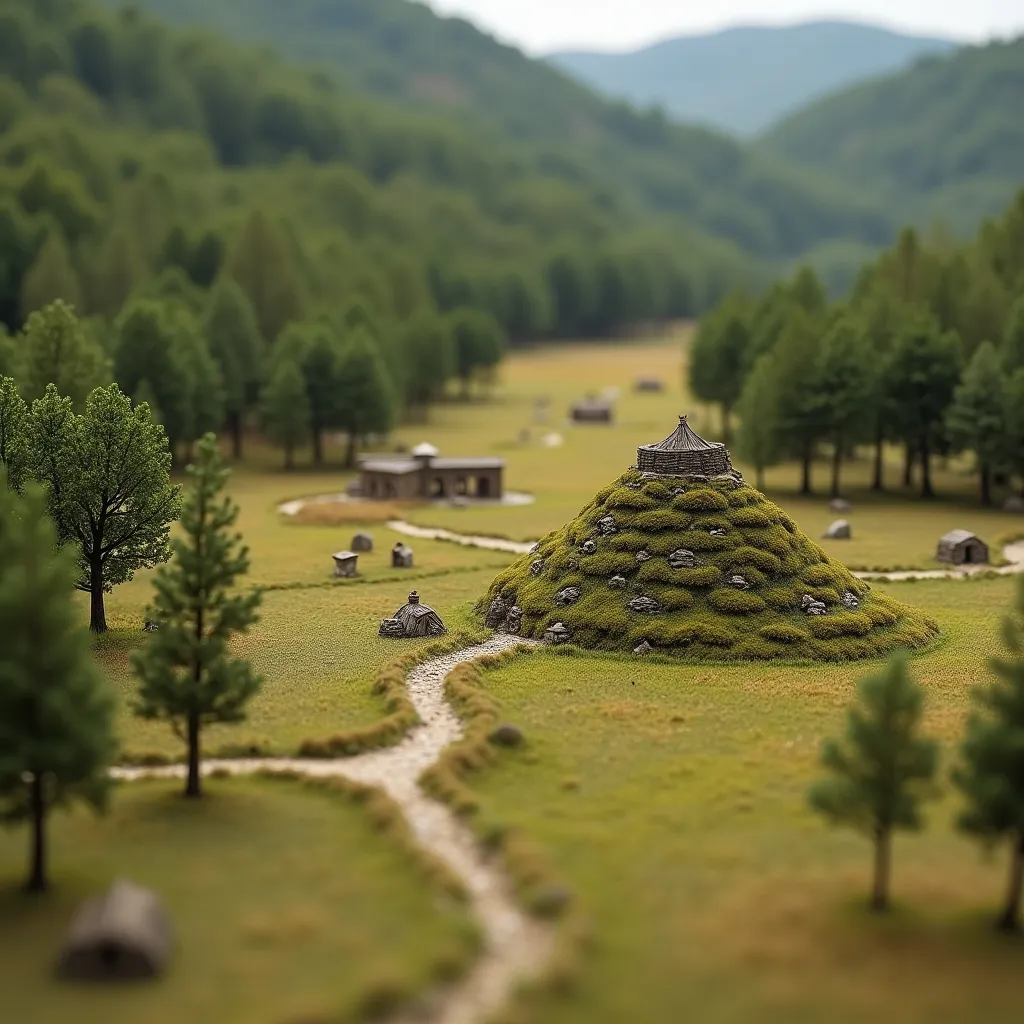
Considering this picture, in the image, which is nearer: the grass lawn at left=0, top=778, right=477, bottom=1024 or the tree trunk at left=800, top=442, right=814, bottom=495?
the grass lawn at left=0, top=778, right=477, bottom=1024

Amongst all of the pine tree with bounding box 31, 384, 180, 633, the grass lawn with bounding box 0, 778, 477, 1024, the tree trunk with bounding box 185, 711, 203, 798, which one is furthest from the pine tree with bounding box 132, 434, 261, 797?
the pine tree with bounding box 31, 384, 180, 633

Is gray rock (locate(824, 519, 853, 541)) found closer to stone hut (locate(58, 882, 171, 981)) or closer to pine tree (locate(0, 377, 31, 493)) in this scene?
pine tree (locate(0, 377, 31, 493))

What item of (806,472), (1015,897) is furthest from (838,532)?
(1015,897)

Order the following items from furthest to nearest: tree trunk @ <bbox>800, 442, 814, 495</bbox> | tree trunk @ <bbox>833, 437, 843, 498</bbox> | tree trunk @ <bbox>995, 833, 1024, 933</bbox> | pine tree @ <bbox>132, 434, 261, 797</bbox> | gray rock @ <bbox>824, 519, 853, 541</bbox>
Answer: tree trunk @ <bbox>800, 442, 814, 495</bbox>, tree trunk @ <bbox>833, 437, 843, 498</bbox>, gray rock @ <bbox>824, 519, 853, 541</bbox>, pine tree @ <bbox>132, 434, 261, 797</bbox>, tree trunk @ <bbox>995, 833, 1024, 933</bbox>

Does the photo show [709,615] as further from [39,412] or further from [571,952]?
[39,412]

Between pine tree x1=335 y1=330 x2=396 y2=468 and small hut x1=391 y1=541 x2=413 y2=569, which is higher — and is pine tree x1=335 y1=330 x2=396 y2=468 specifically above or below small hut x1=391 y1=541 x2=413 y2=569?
above

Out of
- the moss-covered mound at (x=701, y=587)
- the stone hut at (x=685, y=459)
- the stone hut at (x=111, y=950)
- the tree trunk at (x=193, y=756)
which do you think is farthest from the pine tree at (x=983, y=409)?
the stone hut at (x=111, y=950)

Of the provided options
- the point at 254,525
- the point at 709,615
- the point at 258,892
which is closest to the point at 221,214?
the point at 254,525
